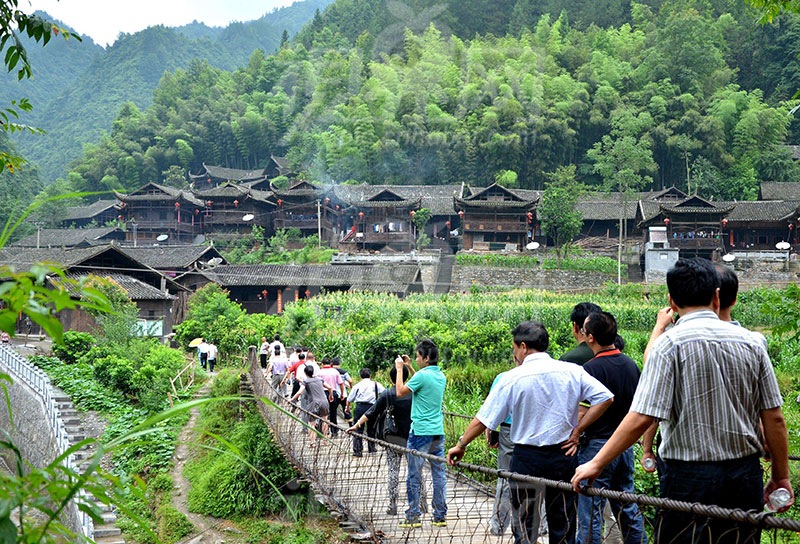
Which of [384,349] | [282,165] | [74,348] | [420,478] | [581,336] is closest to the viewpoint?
[581,336]

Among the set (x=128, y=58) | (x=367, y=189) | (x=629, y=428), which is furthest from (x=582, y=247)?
(x=128, y=58)

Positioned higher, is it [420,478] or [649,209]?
[649,209]

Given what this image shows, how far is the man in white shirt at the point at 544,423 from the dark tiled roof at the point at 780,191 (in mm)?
40104

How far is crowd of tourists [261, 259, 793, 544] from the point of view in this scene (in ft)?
7.95

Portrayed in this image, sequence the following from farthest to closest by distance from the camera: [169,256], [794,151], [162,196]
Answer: [794,151], [162,196], [169,256]

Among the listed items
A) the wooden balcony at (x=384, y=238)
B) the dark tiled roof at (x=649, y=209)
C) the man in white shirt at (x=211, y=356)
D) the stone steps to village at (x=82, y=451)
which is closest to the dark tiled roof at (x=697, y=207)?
the dark tiled roof at (x=649, y=209)

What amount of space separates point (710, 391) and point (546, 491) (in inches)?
51.4

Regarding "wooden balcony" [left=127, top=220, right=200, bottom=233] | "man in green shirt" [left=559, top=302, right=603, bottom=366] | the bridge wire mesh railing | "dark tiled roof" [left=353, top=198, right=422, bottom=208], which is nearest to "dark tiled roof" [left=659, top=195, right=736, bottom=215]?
"dark tiled roof" [left=353, top=198, right=422, bottom=208]

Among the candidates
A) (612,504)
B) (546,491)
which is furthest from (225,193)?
(546,491)

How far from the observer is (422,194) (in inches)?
1688

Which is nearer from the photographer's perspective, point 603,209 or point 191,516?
point 191,516

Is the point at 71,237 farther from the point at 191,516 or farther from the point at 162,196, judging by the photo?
the point at 191,516

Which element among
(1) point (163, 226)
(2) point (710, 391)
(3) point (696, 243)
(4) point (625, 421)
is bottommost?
(4) point (625, 421)

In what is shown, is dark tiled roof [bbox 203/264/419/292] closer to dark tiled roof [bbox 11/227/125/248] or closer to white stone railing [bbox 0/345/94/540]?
white stone railing [bbox 0/345/94/540]
